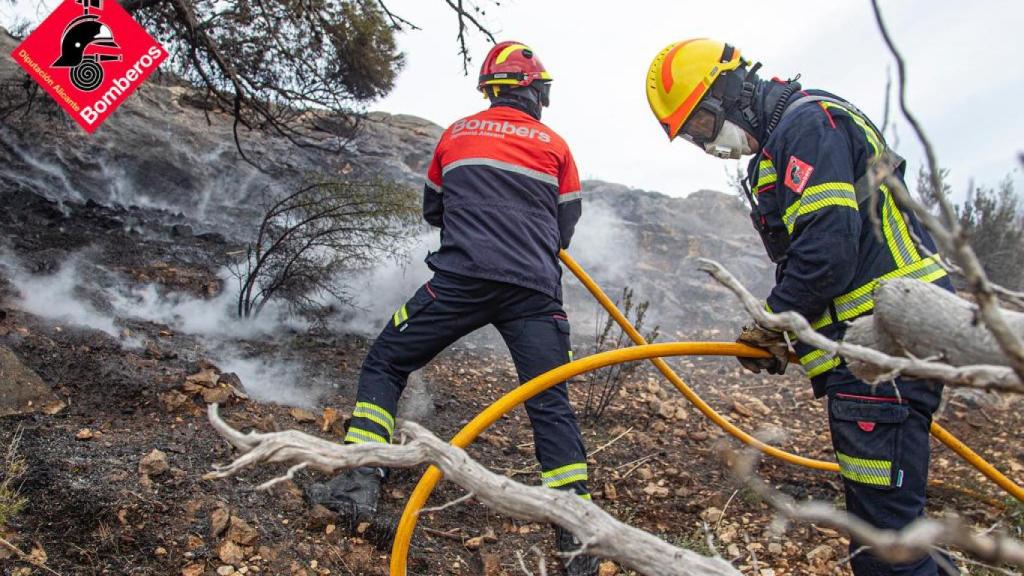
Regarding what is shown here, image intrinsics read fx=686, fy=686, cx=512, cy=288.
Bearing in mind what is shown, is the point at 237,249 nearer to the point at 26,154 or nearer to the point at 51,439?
the point at 26,154

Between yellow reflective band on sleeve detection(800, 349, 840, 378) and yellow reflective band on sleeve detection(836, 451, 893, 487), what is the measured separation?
0.31 meters

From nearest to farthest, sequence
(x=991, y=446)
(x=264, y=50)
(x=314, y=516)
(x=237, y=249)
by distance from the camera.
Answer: (x=314, y=516) → (x=991, y=446) → (x=264, y=50) → (x=237, y=249)

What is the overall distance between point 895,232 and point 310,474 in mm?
2639

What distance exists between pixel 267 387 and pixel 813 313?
3.21 metres

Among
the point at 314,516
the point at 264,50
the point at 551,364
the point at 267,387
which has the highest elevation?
the point at 264,50

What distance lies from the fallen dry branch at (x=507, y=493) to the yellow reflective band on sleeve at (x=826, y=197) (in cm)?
139

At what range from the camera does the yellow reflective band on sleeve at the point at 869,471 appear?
2.27m

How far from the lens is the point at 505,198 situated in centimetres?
319

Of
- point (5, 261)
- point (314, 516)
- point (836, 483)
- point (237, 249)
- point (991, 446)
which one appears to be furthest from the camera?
point (237, 249)

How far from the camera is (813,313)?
97.0 inches

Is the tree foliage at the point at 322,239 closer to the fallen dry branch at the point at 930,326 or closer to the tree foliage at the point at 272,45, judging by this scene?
the tree foliage at the point at 272,45

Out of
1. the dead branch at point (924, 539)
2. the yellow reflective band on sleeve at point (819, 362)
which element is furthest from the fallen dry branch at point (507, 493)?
the yellow reflective band on sleeve at point (819, 362)

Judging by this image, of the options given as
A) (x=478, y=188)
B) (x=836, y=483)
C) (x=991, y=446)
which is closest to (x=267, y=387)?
(x=478, y=188)

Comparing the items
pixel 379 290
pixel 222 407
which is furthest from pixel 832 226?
pixel 379 290
